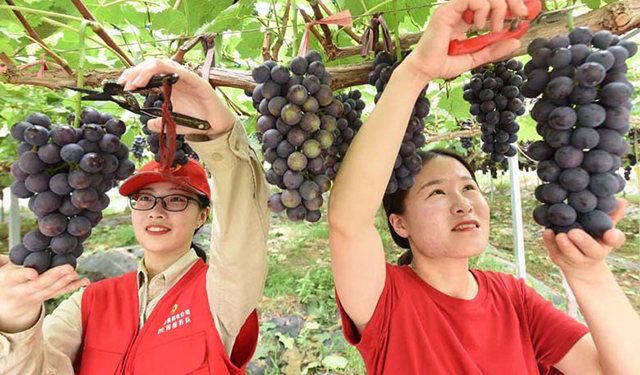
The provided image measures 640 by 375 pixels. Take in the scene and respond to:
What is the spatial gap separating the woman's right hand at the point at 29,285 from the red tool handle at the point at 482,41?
41.4 inches

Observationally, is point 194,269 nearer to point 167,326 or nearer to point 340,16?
point 167,326

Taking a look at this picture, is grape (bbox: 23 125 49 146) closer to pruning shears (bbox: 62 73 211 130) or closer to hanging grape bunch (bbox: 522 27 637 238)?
pruning shears (bbox: 62 73 211 130)

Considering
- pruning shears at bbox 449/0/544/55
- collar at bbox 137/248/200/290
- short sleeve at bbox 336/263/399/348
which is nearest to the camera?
pruning shears at bbox 449/0/544/55

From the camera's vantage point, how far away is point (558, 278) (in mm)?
6223

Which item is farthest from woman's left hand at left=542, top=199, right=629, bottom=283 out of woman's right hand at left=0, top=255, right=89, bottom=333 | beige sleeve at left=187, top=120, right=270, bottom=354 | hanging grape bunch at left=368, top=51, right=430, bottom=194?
woman's right hand at left=0, top=255, right=89, bottom=333

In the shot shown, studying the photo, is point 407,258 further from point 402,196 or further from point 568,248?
point 568,248

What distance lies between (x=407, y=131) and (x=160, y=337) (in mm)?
1196

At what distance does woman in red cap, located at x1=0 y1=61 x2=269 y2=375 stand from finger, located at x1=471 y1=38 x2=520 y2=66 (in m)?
0.66

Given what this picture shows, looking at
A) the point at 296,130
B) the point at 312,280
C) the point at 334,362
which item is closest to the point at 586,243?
the point at 296,130

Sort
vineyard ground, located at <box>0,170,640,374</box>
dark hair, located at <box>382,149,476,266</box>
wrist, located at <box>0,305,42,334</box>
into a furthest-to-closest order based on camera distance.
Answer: vineyard ground, located at <box>0,170,640,374</box> → dark hair, located at <box>382,149,476,266</box> → wrist, located at <box>0,305,42,334</box>

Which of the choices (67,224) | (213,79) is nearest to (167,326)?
(67,224)

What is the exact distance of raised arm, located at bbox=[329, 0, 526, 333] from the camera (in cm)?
77

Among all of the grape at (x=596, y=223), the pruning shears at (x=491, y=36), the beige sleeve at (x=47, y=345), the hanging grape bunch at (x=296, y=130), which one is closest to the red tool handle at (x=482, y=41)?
the pruning shears at (x=491, y=36)

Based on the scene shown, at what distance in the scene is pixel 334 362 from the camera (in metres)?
3.71
